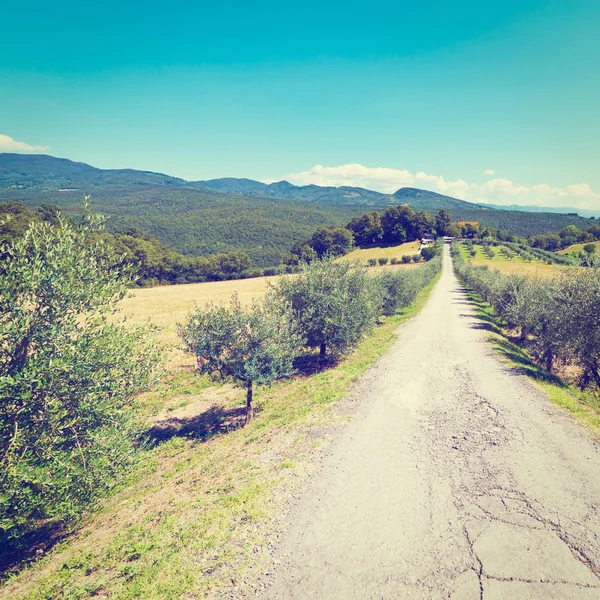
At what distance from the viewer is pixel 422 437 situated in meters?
14.1

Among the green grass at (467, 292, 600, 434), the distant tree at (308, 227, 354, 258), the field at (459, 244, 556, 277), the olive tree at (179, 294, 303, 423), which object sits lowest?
the green grass at (467, 292, 600, 434)

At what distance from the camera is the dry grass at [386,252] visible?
345ft

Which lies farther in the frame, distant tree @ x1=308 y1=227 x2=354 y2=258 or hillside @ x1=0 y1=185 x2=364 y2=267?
hillside @ x1=0 y1=185 x2=364 y2=267

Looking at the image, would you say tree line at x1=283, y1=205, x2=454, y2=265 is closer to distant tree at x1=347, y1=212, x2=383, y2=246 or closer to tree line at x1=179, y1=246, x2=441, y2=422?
distant tree at x1=347, y1=212, x2=383, y2=246

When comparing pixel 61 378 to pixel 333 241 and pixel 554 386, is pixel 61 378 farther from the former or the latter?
pixel 333 241

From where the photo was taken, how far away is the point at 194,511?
10453 mm

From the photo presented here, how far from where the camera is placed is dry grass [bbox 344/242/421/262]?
105188 mm

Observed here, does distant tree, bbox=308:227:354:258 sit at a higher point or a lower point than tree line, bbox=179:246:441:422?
higher

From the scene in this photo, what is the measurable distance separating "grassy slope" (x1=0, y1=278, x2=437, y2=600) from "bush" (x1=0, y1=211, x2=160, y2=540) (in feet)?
4.66

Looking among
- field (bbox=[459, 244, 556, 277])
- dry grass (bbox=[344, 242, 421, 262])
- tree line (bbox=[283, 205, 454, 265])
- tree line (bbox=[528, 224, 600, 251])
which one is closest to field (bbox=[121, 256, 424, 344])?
field (bbox=[459, 244, 556, 277])

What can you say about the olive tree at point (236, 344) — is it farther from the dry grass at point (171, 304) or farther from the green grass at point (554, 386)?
the dry grass at point (171, 304)

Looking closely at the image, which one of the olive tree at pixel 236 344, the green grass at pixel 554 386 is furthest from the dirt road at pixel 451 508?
the olive tree at pixel 236 344

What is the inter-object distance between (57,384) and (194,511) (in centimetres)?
600

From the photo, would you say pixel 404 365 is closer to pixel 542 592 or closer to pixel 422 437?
pixel 422 437
